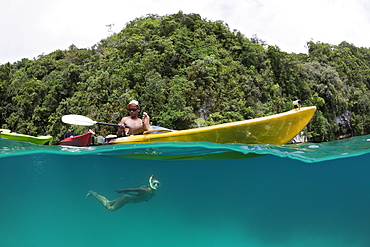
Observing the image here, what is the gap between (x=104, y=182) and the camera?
553 inches

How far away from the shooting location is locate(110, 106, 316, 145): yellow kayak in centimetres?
866

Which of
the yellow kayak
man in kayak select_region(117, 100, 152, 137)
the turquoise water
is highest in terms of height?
man in kayak select_region(117, 100, 152, 137)

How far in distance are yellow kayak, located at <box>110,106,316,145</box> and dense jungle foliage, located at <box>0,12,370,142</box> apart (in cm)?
1062

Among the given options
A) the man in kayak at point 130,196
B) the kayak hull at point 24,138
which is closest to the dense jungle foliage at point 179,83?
the kayak hull at point 24,138

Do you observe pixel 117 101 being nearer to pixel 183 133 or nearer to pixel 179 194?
pixel 179 194

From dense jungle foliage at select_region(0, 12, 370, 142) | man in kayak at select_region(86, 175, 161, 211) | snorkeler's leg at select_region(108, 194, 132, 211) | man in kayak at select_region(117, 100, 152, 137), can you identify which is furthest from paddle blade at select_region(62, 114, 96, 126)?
dense jungle foliage at select_region(0, 12, 370, 142)

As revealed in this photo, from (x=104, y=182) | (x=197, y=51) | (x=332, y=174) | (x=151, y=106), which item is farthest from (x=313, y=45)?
(x=104, y=182)

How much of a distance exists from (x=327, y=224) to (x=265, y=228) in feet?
7.37

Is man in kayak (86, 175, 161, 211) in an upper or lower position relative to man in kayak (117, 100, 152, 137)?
lower

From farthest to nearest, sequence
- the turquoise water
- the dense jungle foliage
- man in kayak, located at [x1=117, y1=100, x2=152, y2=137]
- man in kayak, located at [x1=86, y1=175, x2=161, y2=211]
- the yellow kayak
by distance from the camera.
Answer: the dense jungle foliage
the turquoise water
man in kayak, located at [x1=117, y1=100, x2=152, y2=137]
man in kayak, located at [x1=86, y1=175, x2=161, y2=211]
the yellow kayak

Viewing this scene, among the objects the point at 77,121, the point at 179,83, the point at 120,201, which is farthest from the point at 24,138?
the point at 179,83

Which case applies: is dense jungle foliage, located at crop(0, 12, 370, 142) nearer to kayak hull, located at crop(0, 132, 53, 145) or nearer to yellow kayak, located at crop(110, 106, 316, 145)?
kayak hull, located at crop(0, 132, 53, 145)

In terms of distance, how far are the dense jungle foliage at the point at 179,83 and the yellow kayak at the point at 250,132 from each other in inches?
418

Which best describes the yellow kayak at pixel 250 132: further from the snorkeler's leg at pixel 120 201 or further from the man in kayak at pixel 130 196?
the snorkeler's leg at pixel 120 201
